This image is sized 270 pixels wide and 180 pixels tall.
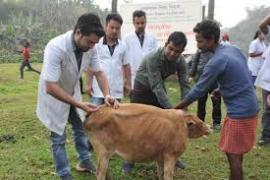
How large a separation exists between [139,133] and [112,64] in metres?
1.97

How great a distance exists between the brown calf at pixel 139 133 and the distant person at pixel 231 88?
289 mm

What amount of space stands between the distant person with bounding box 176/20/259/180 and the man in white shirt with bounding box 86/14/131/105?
5.79 ft

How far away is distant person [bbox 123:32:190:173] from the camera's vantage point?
5.11 meters

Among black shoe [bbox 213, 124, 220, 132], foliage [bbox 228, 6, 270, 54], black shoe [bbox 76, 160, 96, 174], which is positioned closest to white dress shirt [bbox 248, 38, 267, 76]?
black shoe [bbox 213, 124, 220, 132]

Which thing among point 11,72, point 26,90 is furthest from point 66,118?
point 11,72

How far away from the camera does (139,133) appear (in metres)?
4.77

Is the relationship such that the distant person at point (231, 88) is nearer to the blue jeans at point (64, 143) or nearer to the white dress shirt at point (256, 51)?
the blue jeans at point (64, 143)

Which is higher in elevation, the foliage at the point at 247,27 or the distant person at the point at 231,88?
the distant person at the point at 231,88

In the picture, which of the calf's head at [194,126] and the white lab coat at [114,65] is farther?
the white lab coat at [114,65]

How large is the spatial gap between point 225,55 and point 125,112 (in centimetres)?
109

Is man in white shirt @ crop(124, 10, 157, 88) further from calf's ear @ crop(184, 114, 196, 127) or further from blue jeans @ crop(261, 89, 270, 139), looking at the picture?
calf's ear @ crop(184, 114, 196, 127)

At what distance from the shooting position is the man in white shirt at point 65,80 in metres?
4.61

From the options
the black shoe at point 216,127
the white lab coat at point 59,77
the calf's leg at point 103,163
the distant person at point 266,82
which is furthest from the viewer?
the black shoe at point 216,127

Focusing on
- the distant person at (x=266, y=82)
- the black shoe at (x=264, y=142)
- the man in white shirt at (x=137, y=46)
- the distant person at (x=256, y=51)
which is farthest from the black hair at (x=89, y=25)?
the distant person at (x=256, y=51)
